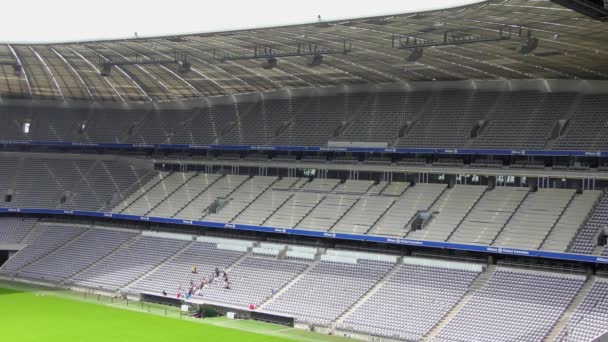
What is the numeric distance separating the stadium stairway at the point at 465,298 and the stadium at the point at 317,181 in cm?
11

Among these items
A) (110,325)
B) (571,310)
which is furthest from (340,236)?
(571,310)

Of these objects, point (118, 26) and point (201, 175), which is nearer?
point (118, 26)

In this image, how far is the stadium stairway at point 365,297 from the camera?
3259 centimetres

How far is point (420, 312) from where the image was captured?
103 feet

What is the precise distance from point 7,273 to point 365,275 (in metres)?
20.8

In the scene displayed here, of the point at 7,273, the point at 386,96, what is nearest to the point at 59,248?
the point at 7,273

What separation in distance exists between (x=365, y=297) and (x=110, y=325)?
10.5 m

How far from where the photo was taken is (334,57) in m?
36.1

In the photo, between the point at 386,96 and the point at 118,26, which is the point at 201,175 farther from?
the point at 118,26

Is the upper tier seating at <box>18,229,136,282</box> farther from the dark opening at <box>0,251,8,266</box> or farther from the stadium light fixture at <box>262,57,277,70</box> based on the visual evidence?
the stadium light fixture at <box>262,57,277,70</box>

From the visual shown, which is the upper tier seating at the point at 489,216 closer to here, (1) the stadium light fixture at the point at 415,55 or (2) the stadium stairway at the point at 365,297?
(2) the stadium stairway at the point at 365,297

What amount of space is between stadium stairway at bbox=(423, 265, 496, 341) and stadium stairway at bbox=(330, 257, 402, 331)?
3.81 metres

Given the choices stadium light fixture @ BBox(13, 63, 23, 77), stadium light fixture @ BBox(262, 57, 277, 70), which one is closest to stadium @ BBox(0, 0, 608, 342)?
stadium light fixture @ BBox(13, 63, 23, 77)

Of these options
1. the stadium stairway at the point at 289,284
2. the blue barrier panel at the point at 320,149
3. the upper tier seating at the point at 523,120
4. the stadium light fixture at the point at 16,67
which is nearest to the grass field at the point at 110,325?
the stadium stairway at the point at 289,284
